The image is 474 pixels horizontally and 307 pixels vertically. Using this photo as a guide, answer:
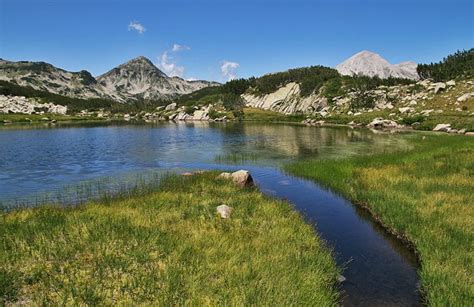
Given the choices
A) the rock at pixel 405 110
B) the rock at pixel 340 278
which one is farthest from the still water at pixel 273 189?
the rock at pixel 405 110

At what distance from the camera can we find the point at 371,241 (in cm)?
1978

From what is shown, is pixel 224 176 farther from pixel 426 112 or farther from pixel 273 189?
pixel 426 112

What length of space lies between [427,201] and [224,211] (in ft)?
41.8

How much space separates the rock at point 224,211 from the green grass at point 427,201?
951 cm

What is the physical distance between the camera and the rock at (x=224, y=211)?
1972 cm

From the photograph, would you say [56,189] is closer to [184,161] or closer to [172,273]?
[184,161]

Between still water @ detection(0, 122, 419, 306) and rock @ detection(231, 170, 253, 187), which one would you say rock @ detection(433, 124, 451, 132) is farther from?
rock @ detection(231, 170, 253, 187)

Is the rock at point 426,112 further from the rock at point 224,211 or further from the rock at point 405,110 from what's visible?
the rock at point 224,211

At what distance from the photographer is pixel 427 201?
2227 cm

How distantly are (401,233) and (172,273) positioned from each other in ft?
45.5

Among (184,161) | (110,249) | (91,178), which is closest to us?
(110,249)

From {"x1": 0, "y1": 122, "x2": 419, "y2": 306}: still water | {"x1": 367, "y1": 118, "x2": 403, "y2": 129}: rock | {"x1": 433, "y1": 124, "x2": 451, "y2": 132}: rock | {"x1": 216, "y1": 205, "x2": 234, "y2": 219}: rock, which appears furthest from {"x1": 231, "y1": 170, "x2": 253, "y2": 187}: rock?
{"x1": 367, "y1": 118, "x2": 403, "y2": 129}: rock

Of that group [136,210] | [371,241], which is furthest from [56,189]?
[371,241]

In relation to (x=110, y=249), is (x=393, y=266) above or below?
below
